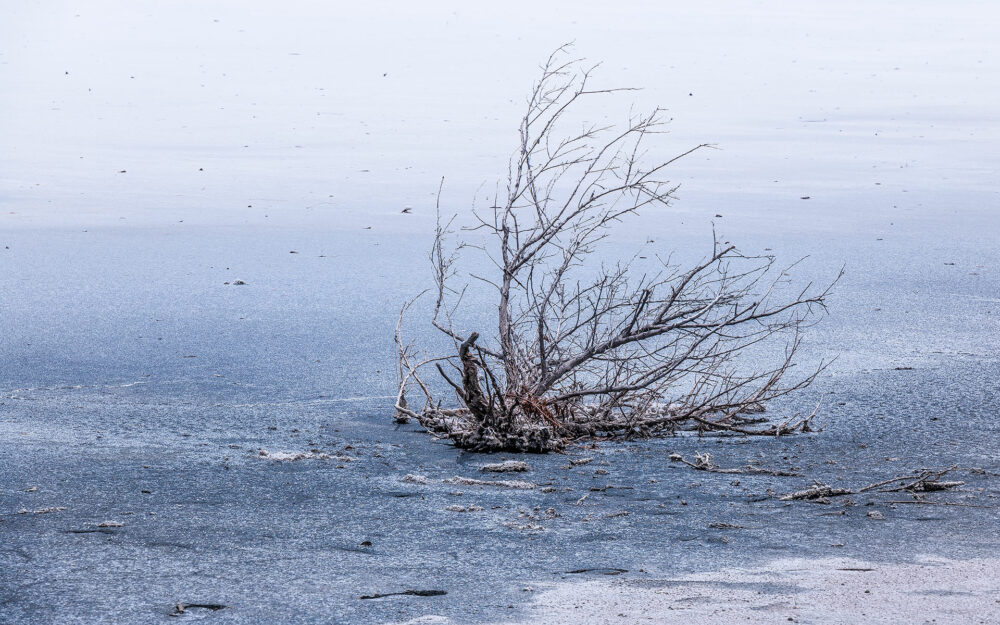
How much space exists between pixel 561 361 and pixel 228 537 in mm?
2306

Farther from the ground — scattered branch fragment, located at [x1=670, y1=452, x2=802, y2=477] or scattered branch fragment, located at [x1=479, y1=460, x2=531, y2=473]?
scattered branch fragment, located at [x1=670, y1=452, x2=802, y2=477]

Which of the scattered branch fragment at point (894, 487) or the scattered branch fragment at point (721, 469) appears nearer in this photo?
the scattered branch fragment at point (894, 487)

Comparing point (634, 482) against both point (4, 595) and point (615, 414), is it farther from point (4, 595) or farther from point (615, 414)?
point (4, 595)

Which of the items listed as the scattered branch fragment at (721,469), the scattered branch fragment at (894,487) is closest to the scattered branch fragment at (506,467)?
the scattered branch fragment at (721,469)

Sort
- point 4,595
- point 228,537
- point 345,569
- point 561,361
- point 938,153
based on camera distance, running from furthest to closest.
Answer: point 938,153
point 561,361
point 228,537
point 345,569
point 4,595

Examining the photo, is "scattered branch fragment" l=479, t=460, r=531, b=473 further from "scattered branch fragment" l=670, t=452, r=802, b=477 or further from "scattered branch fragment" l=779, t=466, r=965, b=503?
"scattered branch fragment" l=779, t=466, r=965, b=503

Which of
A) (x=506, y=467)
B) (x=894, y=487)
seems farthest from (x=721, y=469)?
(x=506, y=467)

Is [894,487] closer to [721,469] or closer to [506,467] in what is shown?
[721,469]

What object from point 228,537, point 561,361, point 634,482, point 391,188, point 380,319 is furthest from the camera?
point 391,188

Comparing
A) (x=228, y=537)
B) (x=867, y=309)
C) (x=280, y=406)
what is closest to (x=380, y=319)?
(x=280, y=406)

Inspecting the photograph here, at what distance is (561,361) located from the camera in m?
5.96

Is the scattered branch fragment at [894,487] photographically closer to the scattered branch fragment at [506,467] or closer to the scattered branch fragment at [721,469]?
the scattered branch fragment at [721,469]

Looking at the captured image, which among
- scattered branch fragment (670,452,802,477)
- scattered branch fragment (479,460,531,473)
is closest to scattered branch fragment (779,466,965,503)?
scattered branch fragment (670,452,802,477)

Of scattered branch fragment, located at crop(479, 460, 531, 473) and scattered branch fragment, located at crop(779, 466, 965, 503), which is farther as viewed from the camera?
scattered branch fragment, located at crop(479, 460, 531, 473)
